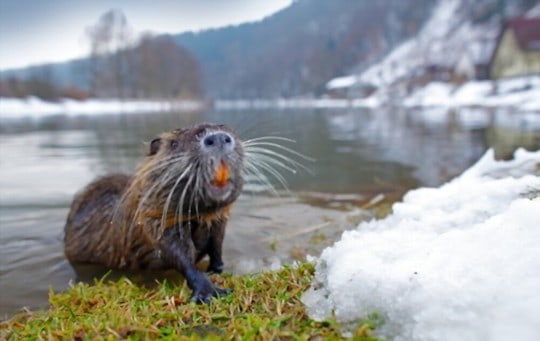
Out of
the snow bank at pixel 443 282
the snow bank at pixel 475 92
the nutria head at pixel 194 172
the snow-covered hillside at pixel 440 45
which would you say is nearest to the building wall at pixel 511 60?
the snow bank at pixel 475 92

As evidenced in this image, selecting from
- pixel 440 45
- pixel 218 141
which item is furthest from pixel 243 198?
pixel 440 45

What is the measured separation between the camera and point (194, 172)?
2.40m

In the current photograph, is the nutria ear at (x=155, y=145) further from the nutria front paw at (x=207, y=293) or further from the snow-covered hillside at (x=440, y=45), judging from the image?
the snow-covered hillside at (x=440, y=45)

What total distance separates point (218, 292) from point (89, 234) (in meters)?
1.79

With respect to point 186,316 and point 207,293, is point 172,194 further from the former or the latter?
point 186,316

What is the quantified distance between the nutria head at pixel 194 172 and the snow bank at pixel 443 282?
64cm

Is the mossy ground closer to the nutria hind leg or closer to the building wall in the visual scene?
the nutria hind leg

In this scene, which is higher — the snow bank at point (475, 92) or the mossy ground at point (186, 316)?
the snow bank at point (475, 92)

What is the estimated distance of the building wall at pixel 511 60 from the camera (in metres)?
48.7

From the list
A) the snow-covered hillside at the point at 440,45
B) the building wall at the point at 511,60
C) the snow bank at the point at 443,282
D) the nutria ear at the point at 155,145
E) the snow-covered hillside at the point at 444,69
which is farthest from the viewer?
the snow-covered hillside at the point at 440,45

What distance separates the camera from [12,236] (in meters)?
4.54

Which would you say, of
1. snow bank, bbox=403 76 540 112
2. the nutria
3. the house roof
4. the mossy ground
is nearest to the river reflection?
the nutria

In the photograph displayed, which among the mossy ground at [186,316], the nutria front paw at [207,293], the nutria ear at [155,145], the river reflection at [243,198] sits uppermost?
the nutria ear at [155,145]

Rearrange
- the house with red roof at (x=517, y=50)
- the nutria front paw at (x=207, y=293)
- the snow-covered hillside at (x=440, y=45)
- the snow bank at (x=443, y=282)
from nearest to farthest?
the snow bank at (x=443, y=282)
the nutria front paw at (x=207, y=293)
the house with red roof at (x=517, y=50)
the snow-covered hillside at (x=440, y=45)
